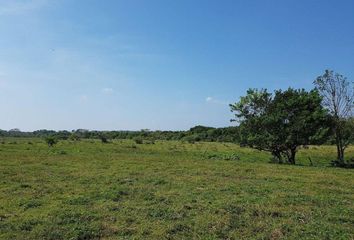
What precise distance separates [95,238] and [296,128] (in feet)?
80.9

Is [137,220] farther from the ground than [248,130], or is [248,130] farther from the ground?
[248,130]

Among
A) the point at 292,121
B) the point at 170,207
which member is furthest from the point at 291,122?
the point at 170,207

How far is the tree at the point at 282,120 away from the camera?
1217 inches

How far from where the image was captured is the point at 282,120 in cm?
3206

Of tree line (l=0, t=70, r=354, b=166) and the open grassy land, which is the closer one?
the open grassy land

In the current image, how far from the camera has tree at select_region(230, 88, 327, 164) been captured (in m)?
30.9

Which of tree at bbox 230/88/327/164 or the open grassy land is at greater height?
tree at bbox 230/88/327/164

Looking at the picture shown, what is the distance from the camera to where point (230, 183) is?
17297mm

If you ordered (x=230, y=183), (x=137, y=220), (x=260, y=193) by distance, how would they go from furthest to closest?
(x=230, y=183)
(x=260, y=193)
(x=137, y=220)

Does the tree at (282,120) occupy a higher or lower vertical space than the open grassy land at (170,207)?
higher

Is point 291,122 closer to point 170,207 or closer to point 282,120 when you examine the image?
point 282,120

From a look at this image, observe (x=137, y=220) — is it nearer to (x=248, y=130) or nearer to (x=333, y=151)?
(x=248, y=130)

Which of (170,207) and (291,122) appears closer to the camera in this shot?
(170,207)

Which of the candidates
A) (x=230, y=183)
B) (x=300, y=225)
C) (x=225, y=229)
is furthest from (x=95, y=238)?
(x=230, y=183)
